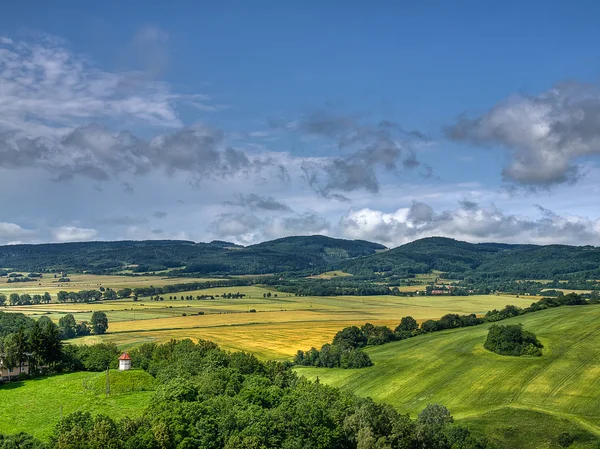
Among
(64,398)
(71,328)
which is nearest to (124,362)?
(64,398)

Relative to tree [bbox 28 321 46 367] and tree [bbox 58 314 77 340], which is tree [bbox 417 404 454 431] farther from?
tree [bbox 58 314 77 340]

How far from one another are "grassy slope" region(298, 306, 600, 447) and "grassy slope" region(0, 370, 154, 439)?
47.7 metres

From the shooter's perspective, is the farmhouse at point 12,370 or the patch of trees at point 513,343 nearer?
the farmhouse at point 12,370

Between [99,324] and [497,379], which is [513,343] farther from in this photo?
[99,324]

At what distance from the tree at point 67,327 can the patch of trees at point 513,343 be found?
124 meters

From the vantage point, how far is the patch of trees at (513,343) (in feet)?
426

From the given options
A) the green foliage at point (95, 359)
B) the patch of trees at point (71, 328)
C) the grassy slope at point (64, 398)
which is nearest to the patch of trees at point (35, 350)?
the green foliage at point (95, 359)

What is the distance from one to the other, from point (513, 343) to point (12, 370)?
4104 inches

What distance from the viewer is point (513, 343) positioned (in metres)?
132

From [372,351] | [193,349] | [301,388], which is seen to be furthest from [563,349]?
[193,349]

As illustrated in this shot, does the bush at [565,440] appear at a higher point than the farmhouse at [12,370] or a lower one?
lower

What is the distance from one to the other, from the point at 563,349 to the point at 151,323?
12706 cm

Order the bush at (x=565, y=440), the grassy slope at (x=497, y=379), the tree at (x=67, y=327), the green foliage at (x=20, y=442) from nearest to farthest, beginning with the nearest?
Answer: 1. the green foliage at (x=20, y=442)
2. the bush at (x=565, y=440)
3. the grassy slope at (x=497, y=379)
4. the tree at (x=67, y=327)

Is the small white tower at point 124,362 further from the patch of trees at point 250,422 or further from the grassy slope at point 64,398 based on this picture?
the patch of trees at point 250,422
